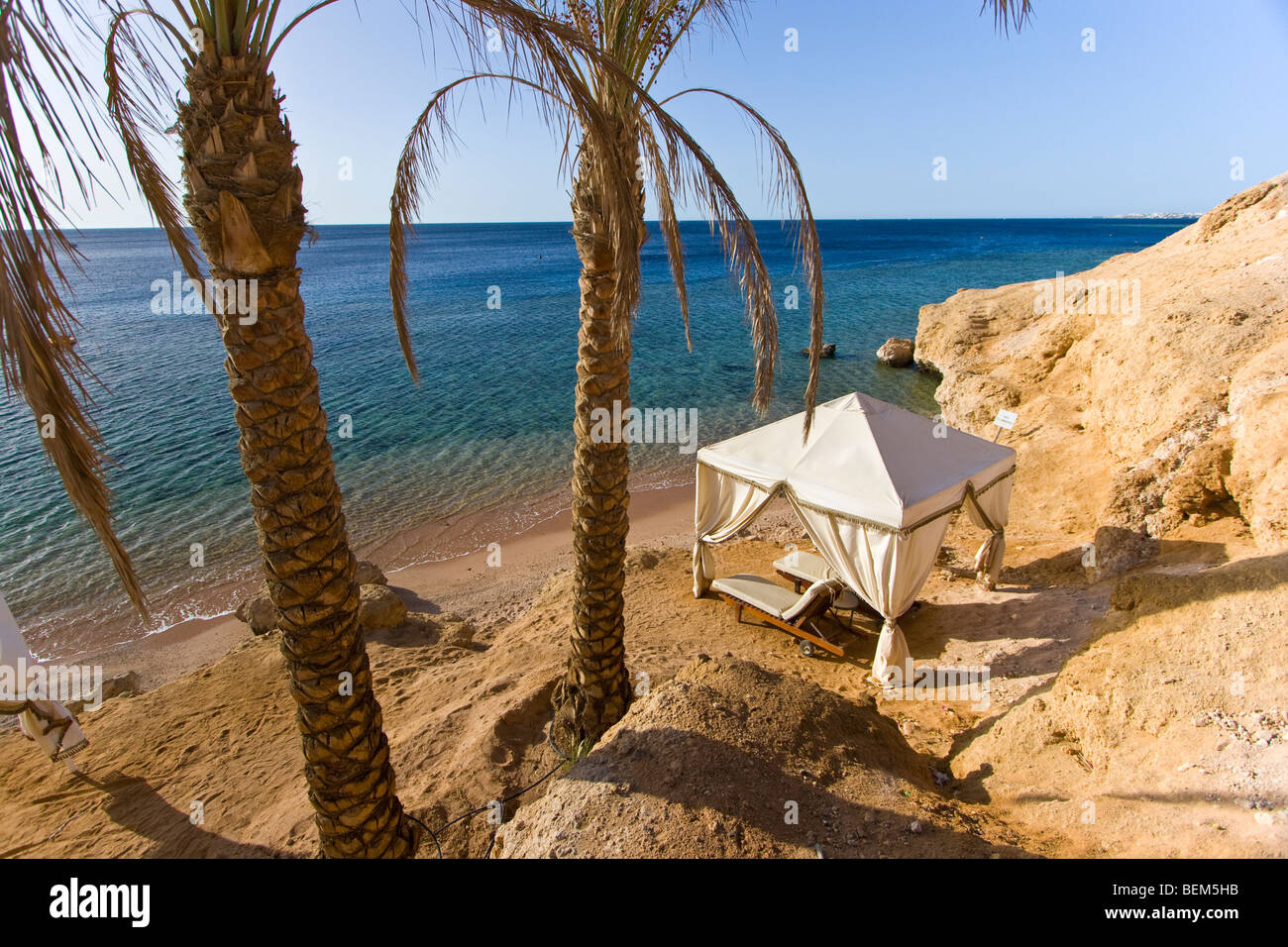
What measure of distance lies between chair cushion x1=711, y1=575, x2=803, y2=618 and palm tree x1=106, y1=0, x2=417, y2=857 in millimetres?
5749

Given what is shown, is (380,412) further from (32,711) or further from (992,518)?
(992,518)

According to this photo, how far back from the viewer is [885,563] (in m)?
7.30

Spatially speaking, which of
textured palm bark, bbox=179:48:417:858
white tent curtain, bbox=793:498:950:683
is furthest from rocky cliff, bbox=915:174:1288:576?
textured palm bark, bbox=179:48:417:858

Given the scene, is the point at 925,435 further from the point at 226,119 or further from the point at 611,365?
the point at 226,119

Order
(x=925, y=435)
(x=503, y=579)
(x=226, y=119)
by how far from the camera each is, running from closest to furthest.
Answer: (x=226, y=119) < (x=925, y=435) < (x=503, y=579)

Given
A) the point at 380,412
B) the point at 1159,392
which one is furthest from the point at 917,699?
the point at 380,412

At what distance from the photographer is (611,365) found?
5.41 metres

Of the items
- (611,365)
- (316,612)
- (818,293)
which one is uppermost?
(818,293)

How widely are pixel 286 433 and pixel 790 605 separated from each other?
23.0 feet

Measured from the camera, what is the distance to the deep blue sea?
13227 millimetres

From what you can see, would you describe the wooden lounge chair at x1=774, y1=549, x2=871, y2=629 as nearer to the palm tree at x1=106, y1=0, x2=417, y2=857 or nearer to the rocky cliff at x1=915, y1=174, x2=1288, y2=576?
the rocky cliff at x1=915, y1=174, x2=1288, y2=576

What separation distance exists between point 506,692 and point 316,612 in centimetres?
413

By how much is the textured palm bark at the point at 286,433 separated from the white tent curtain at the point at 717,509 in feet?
18.3
